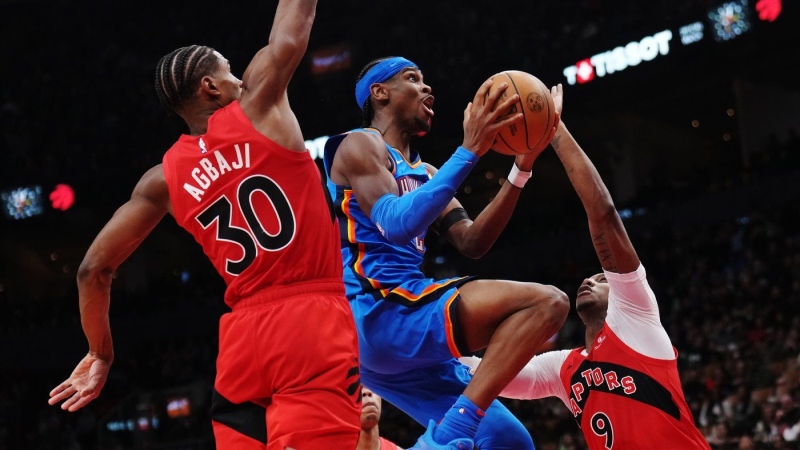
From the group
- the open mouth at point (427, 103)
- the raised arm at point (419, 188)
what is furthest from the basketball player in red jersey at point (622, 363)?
the raised arm at point (419, 188)

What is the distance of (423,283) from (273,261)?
34.7 inches

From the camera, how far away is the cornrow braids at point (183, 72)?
3717mm

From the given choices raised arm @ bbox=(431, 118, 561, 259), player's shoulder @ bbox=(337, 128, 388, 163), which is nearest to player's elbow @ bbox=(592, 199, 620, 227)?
raised arm @ bbox=(431, 118, 561, 259)

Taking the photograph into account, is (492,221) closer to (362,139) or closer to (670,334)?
(362,139)

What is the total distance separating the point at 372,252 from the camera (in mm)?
4277

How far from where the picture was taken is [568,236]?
70.7ft

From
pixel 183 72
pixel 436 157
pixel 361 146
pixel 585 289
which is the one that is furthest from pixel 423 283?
pixel 436 157

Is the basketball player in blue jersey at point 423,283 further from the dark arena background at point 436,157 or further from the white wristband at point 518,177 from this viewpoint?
the dark arena background at point 436,157

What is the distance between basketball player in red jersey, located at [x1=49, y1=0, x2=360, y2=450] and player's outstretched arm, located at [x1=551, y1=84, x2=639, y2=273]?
5.77 feet

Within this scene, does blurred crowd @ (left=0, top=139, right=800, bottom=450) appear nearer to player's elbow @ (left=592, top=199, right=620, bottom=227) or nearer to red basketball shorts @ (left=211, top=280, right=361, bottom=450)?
player's elbow @ (left=592, top=199, right=620, bottom=227)

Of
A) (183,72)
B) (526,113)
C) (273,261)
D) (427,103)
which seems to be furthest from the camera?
(427,103)

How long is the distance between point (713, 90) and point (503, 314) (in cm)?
2101

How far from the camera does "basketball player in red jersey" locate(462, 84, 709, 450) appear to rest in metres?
4.88

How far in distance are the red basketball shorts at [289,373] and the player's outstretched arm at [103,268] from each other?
0.59 meters
